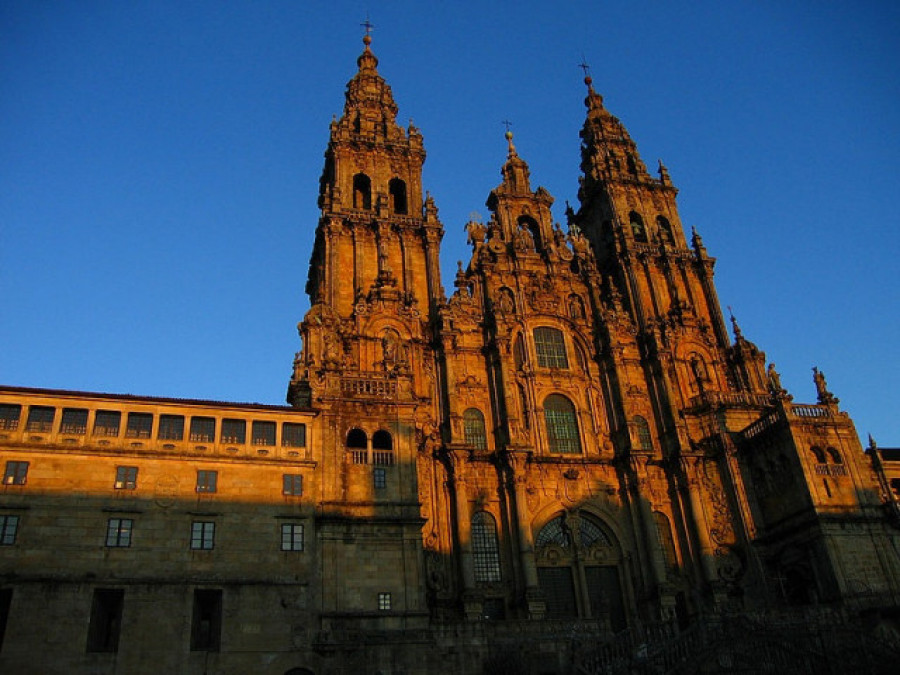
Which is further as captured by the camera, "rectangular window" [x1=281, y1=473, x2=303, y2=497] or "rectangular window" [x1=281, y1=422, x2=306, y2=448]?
"rectangular window" [x1=281, y1=422, x2=306, y2=448]

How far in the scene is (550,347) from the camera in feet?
154

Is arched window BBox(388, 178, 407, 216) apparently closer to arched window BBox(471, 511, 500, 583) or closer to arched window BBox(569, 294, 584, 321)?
arched window BBox(569, 294, 584, 321)

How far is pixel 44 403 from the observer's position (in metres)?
29.7

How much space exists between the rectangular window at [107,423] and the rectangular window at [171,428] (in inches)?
61.7

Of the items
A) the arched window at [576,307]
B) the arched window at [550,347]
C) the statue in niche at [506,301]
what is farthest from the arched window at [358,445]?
the arched window at [576,307]

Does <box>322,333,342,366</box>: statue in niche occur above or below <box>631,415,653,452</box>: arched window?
above

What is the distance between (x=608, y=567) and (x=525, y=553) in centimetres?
589

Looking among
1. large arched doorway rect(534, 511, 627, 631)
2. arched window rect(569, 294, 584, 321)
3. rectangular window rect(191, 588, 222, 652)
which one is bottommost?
rectangular window rect(191, 588, 222, 652)

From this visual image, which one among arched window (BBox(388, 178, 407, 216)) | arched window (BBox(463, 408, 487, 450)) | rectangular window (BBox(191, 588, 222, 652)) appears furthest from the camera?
arched window (BBox(388, 178, 407, 216))

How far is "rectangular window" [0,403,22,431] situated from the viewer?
29047 mm

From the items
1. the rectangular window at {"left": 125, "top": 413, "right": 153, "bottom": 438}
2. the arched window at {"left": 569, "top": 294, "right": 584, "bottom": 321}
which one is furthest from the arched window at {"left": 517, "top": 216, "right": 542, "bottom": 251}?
the rectangular window at {"left": 125, "top": 413, "right": 153, "bottom": 438}

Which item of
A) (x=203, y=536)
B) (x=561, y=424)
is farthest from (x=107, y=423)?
(x=561, y=424)

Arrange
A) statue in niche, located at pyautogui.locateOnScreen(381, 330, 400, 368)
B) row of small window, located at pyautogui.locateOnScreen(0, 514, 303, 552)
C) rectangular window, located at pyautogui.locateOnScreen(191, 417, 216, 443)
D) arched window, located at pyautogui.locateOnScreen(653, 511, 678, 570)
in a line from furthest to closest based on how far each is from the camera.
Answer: arched window, located at pyautogui.locateOnScreen(653, 511, 678, 570)
statue in niche, located at pyautogui.locateOnScreen(381, 330, 400, 368)
rectangular window, located at pyautogui.locateOnScreen(191, 417, 216, 443)
row of small window, located at pyautogui.locateOnScreen(0, 514, 303, 552)

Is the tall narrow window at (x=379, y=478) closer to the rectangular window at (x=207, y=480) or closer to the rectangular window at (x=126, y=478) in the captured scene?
the rectangular window at (x=207, y=480)
